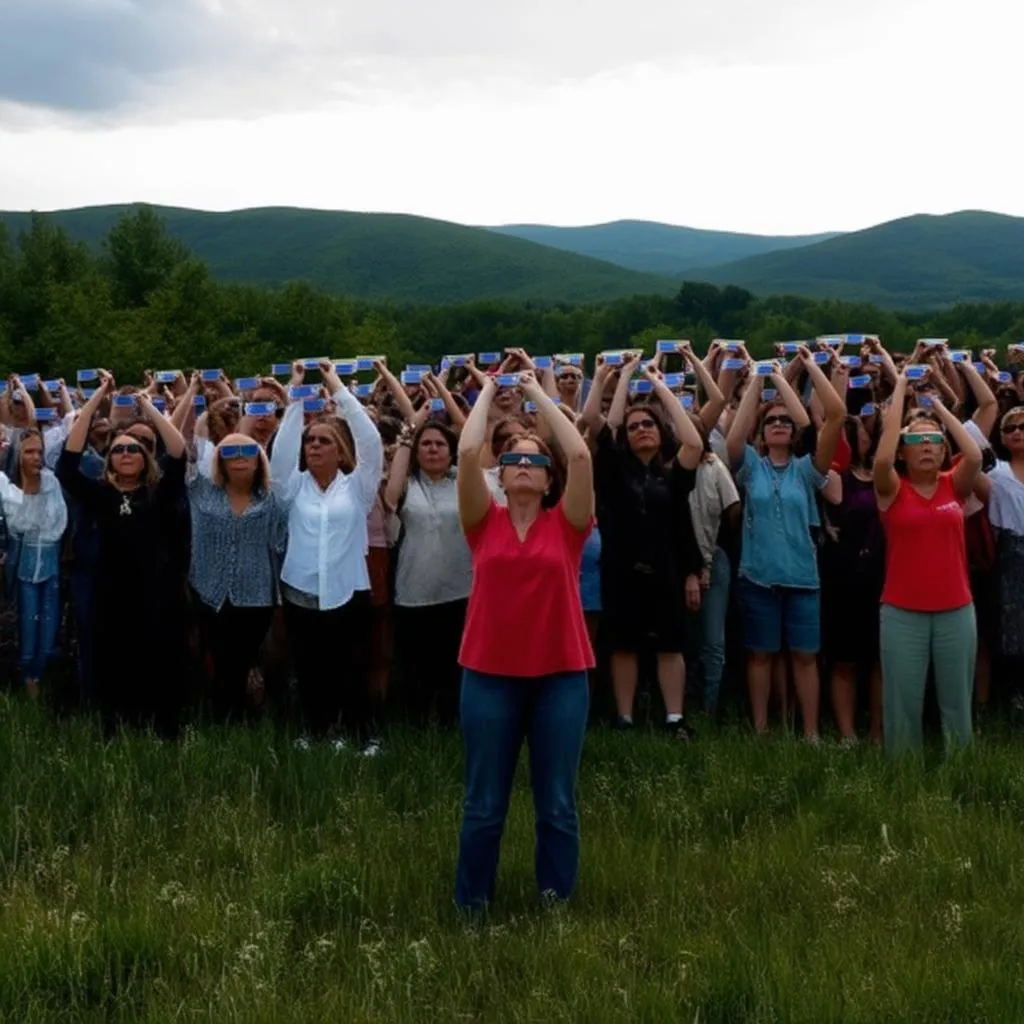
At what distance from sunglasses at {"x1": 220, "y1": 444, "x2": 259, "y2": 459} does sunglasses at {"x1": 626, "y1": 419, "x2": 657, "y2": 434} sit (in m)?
2.44

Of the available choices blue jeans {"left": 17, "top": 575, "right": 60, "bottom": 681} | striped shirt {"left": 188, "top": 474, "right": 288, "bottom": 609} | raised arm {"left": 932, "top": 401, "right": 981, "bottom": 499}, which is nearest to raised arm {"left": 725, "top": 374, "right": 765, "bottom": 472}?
raised arm {"left": 932, "top": 401, "right": 981, "bottom": 499}

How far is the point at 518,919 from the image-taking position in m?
5.91

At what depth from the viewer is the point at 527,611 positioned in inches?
229

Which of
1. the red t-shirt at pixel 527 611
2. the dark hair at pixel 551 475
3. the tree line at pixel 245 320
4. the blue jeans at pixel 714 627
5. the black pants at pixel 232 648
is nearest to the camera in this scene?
the red t-shirt at pixel 527 611

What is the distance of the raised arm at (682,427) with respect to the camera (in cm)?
845

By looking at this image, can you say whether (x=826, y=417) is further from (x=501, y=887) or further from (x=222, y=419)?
(x=222, y=419)

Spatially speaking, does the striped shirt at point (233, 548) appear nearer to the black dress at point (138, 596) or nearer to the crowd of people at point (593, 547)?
the crowd of people at point (593, 547)

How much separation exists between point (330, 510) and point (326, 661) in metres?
0.98

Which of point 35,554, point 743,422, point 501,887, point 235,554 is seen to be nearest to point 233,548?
point 235,554

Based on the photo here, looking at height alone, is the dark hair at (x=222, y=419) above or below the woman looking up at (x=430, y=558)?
above

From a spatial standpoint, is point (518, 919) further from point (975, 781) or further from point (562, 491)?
point (975, 781)

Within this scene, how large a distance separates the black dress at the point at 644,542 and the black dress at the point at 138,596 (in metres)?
2.81

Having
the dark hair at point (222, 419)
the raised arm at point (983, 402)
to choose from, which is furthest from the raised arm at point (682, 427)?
the dark hair at point (222, 419)

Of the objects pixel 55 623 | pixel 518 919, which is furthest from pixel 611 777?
pixel 55 623
